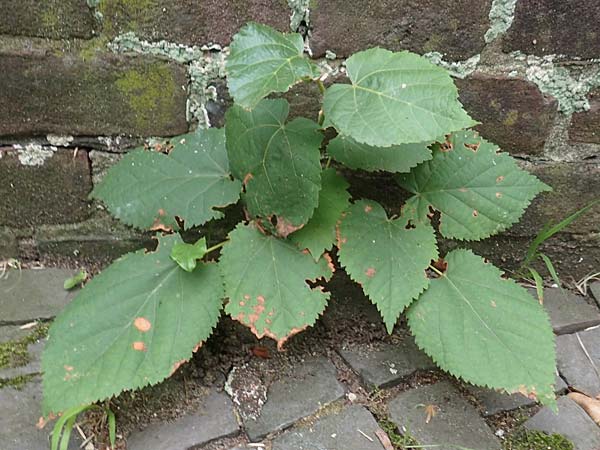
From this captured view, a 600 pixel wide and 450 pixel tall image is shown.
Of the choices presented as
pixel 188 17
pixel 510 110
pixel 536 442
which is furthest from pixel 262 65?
pixel 536 442

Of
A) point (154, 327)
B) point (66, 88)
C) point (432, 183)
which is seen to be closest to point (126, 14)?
point (66, 88)

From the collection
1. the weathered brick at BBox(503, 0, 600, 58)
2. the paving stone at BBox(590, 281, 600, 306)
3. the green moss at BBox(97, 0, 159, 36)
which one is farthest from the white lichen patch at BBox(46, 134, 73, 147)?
the paving stone at BBox(590, 281, 600, 306)

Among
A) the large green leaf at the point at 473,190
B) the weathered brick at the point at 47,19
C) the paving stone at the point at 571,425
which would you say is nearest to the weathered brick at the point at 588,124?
the large green leaf at the point at 473,190

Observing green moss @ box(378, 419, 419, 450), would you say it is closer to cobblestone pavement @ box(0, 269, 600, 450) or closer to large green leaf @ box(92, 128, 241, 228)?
cobblestone pavement @ box(0, 269, 600, 450)

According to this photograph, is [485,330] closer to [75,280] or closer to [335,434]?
[335,434]

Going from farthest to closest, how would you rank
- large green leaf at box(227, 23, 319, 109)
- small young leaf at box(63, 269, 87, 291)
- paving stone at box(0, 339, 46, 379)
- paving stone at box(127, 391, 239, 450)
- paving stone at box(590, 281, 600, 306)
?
paving stone at box(590, 281, 600, 306) → small young leaf at box(63, 269, 87, 291) → paving stone at box(0, 339, 46, 379) → paving stone at box(127, 391, 239, 450) → large green leaf at box(227, 23, 319, 109)

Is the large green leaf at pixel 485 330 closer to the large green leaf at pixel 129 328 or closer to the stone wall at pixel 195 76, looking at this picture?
the stone wall at pixel 195 76
